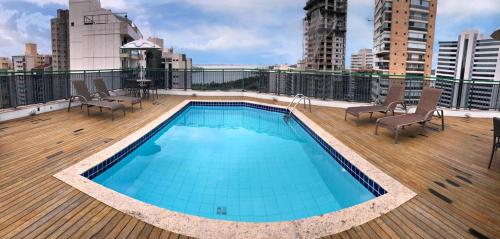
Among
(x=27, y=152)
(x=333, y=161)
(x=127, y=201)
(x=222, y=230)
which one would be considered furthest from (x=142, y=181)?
(x=333, y=161)

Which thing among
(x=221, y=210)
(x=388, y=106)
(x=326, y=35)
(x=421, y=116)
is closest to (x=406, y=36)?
(x=326, y=35)

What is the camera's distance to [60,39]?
4775 cm

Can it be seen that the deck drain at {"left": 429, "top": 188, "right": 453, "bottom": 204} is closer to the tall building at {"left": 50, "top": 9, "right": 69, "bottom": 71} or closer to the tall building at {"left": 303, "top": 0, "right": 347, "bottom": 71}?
the tall building at {"left": 50, "top": 9, "right": 69, "bottom": 71}

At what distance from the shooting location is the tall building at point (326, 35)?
330 feet

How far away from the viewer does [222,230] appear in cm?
284

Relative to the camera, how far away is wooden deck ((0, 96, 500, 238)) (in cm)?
282

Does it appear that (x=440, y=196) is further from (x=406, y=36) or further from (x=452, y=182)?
(x=406, y=36)

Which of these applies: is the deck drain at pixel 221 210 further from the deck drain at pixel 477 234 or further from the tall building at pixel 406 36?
the tall building at pixel 406 36

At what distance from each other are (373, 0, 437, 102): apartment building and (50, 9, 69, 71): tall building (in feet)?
247

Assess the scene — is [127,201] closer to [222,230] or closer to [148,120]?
[222,230]

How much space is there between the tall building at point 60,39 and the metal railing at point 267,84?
38.6 m

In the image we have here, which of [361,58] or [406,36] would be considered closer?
[406,36]

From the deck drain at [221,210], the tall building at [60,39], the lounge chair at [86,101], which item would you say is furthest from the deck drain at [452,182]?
the tall building at [60,39]

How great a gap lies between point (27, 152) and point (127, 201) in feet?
9.27
